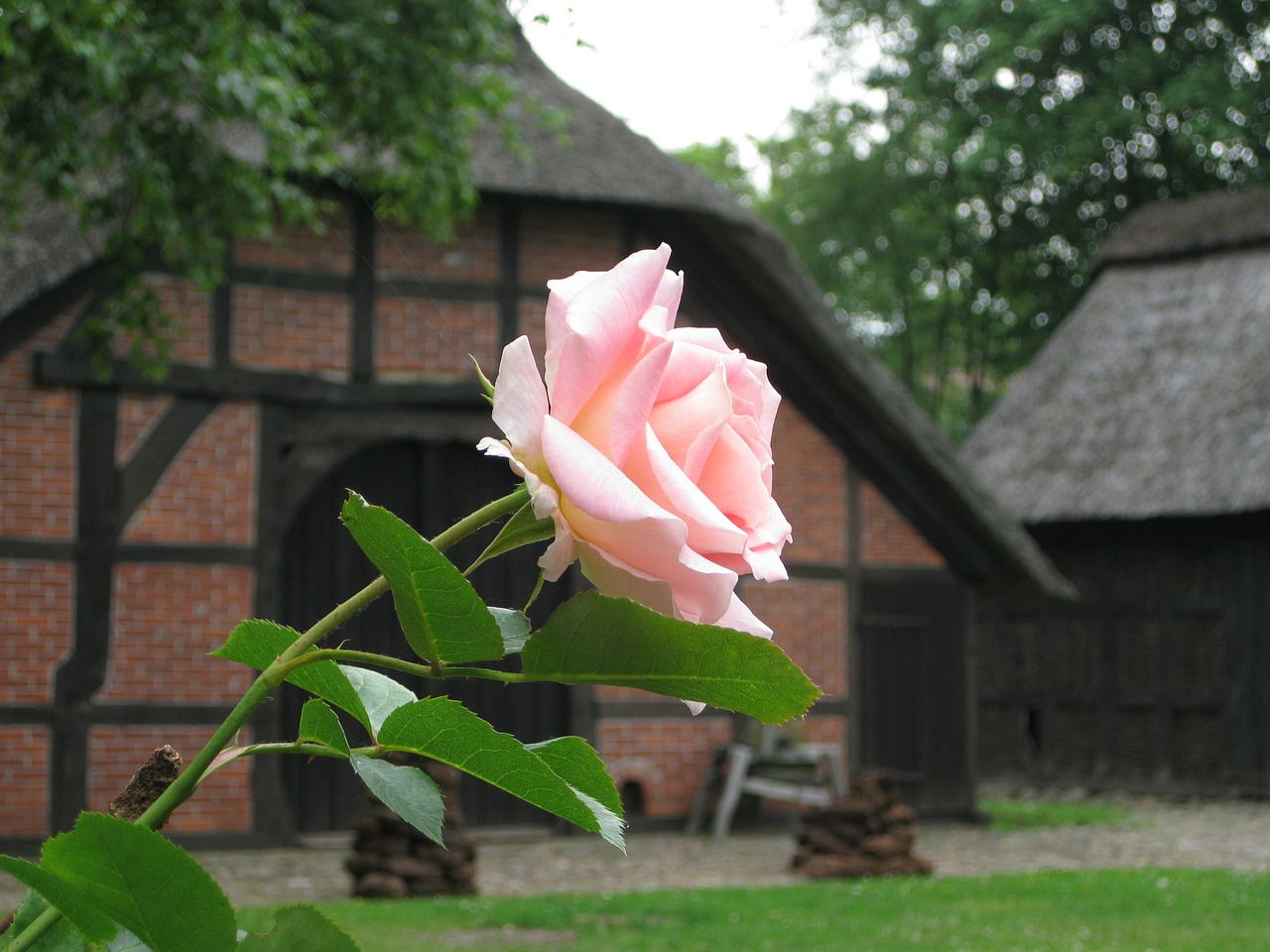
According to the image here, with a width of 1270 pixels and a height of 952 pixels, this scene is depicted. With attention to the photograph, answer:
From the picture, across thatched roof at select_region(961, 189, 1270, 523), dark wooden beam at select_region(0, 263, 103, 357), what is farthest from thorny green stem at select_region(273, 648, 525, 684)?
thatched roof at select_region(961, 189, 1270, 523)

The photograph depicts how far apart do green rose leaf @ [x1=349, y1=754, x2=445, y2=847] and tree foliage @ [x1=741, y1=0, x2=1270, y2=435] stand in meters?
18.1

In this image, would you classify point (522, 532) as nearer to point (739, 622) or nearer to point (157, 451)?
point (739, 622)

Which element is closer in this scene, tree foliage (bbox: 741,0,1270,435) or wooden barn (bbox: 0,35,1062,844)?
wooden barn (bbox: 0,35,1062,844)

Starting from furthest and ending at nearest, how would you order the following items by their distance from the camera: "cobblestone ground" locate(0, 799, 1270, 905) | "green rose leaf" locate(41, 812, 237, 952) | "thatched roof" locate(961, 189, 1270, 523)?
"thatched roof" locate(961, 189, 1270, 523), "cobblestone ground" locate(0, 799, 1270, 905), "green rose leaf" locate(41, 812, 237, 952)

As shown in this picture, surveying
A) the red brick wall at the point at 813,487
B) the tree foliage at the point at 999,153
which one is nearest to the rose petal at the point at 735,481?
the red brick wall at the point at 813,487

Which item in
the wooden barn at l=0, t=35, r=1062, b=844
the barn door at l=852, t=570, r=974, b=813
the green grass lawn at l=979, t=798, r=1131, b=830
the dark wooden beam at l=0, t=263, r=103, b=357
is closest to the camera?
the dark wooden beam at l=0, t=263, r=103, b=357

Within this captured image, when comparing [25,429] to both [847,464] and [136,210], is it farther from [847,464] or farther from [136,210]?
[847,464]

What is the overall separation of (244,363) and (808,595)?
380 cm

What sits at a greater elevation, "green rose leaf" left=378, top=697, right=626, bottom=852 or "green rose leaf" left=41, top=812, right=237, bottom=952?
"green rose leaf" left=378, top=697, right=626, bottom=852

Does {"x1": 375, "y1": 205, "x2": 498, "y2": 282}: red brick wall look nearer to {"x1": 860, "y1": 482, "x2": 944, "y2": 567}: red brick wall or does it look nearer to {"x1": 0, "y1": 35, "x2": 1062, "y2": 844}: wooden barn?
{"x1": 0, "y1": 35, "x2": 1062, "y2": 844}: wooden barn

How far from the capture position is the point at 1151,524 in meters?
13.5

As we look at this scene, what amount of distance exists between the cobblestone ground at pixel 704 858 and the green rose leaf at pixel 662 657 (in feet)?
20.9

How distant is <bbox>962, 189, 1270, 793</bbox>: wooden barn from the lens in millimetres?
12891

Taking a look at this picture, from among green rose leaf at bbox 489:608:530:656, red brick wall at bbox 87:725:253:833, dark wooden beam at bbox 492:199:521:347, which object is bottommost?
red brick wall at bbox 87:725:253:833
